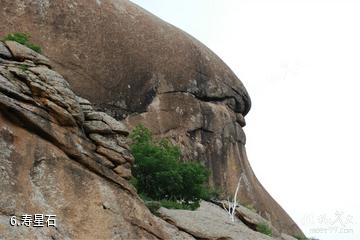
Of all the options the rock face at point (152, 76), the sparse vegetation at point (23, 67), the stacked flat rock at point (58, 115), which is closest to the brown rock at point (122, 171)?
the stacked flat rock at point (58, 115)

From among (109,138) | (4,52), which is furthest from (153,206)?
(4,52)

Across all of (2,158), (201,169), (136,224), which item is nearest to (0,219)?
(2,158)

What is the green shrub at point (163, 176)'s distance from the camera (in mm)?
16594

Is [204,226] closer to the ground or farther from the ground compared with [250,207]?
farther from the ground

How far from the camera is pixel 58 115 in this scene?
36.7ft

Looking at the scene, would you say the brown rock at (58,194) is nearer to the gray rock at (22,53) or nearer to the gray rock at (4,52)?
the gray rock at (4,52)

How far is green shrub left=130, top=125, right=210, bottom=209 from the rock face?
337 cm

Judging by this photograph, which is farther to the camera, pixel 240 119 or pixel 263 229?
pixel 240 119

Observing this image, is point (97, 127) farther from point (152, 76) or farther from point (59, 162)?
point (152, 76)

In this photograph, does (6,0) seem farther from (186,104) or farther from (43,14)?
(186,104)

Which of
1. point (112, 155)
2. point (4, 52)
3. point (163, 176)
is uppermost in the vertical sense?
point (4, 52)

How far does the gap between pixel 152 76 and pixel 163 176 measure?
19.1 feet

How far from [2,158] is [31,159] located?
545mm

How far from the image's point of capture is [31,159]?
34.3 ft
